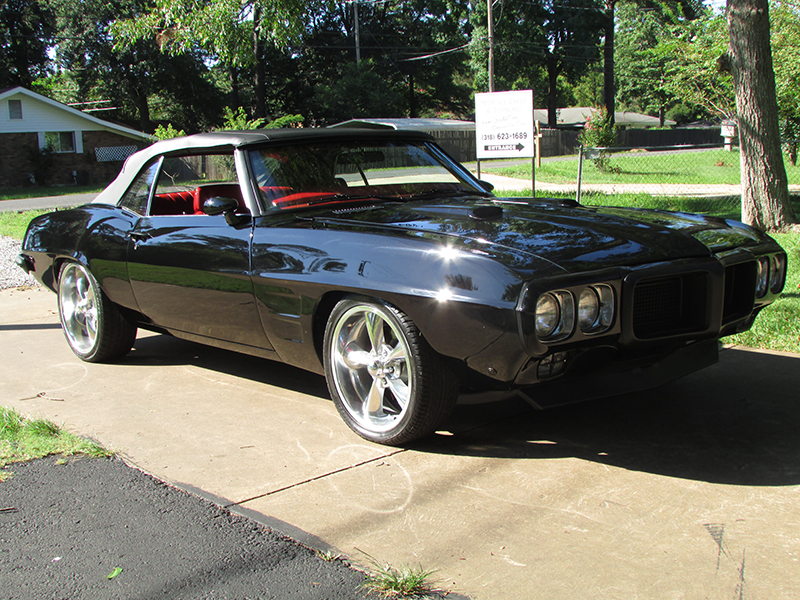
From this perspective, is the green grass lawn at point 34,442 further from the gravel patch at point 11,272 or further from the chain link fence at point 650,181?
the chain link fence at point 650,181

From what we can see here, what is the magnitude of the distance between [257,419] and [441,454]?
3.52 feet

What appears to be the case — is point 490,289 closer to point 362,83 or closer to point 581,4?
point 362,83

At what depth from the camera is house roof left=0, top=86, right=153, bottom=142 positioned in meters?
36.2

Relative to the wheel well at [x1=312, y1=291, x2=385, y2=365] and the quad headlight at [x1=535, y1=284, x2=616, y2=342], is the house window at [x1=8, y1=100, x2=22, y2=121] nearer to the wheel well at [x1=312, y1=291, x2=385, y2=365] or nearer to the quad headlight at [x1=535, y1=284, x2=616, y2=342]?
the wheel well at [x1=312, y1=291, x2=385, y2=365]

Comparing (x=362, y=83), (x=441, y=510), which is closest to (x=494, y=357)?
(x=441, y=510)

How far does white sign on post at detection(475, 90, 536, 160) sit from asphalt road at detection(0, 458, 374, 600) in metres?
8.07

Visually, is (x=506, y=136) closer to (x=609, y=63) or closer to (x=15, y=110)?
(x=15, y=110)

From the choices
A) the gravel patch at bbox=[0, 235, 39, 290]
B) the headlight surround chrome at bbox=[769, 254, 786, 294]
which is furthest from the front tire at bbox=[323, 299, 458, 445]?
the gravel patch at bbox=[0, 235, 39, 290]

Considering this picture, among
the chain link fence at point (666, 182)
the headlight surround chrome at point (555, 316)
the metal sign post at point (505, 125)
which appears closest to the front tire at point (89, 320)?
the headlight surround chrome at point (555, 316)

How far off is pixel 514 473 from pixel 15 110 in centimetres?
3987

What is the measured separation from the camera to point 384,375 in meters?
3.54

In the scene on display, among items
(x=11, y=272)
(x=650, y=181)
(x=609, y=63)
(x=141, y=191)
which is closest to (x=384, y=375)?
(x=141, y=191)

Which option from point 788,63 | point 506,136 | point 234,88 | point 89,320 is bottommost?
point 89,320

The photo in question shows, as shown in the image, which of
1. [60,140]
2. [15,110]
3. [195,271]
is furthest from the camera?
[60,140]
